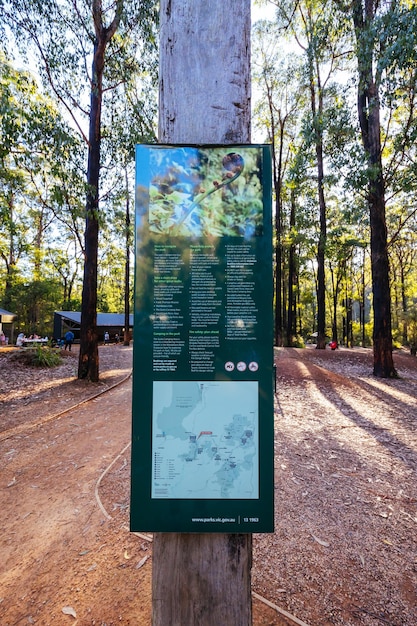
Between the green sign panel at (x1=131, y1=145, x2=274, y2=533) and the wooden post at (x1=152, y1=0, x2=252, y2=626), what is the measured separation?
0.10 meters

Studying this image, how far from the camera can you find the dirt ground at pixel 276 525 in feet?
7.23

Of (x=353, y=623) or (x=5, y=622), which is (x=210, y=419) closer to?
(x=353, y=623)

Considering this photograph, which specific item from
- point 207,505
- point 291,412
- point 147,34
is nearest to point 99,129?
point 147,34

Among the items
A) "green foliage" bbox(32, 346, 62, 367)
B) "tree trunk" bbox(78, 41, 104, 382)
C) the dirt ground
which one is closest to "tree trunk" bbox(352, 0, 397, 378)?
the dirt ground

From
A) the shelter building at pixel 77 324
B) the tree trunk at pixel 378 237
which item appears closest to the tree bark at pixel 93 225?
the tree trunk at pixel 378 237

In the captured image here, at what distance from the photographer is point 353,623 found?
6.79ft

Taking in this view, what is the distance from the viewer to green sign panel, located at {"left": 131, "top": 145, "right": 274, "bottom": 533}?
141cm

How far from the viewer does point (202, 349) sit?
144cm

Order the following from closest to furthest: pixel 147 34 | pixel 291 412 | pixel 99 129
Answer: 1. pixel 291 412
2. pixel 147 34
3. pixel 99 129

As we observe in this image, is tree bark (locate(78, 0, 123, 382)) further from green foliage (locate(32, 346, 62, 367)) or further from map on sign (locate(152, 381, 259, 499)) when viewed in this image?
map on sign (locate(152, 381, 259, 499))

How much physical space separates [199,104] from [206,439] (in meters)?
1.52

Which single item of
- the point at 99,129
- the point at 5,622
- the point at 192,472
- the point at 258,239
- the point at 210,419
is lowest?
the point at 5,622

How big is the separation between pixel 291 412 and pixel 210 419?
5.79 metres

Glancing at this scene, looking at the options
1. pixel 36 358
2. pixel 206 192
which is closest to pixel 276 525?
pixel 206 192
